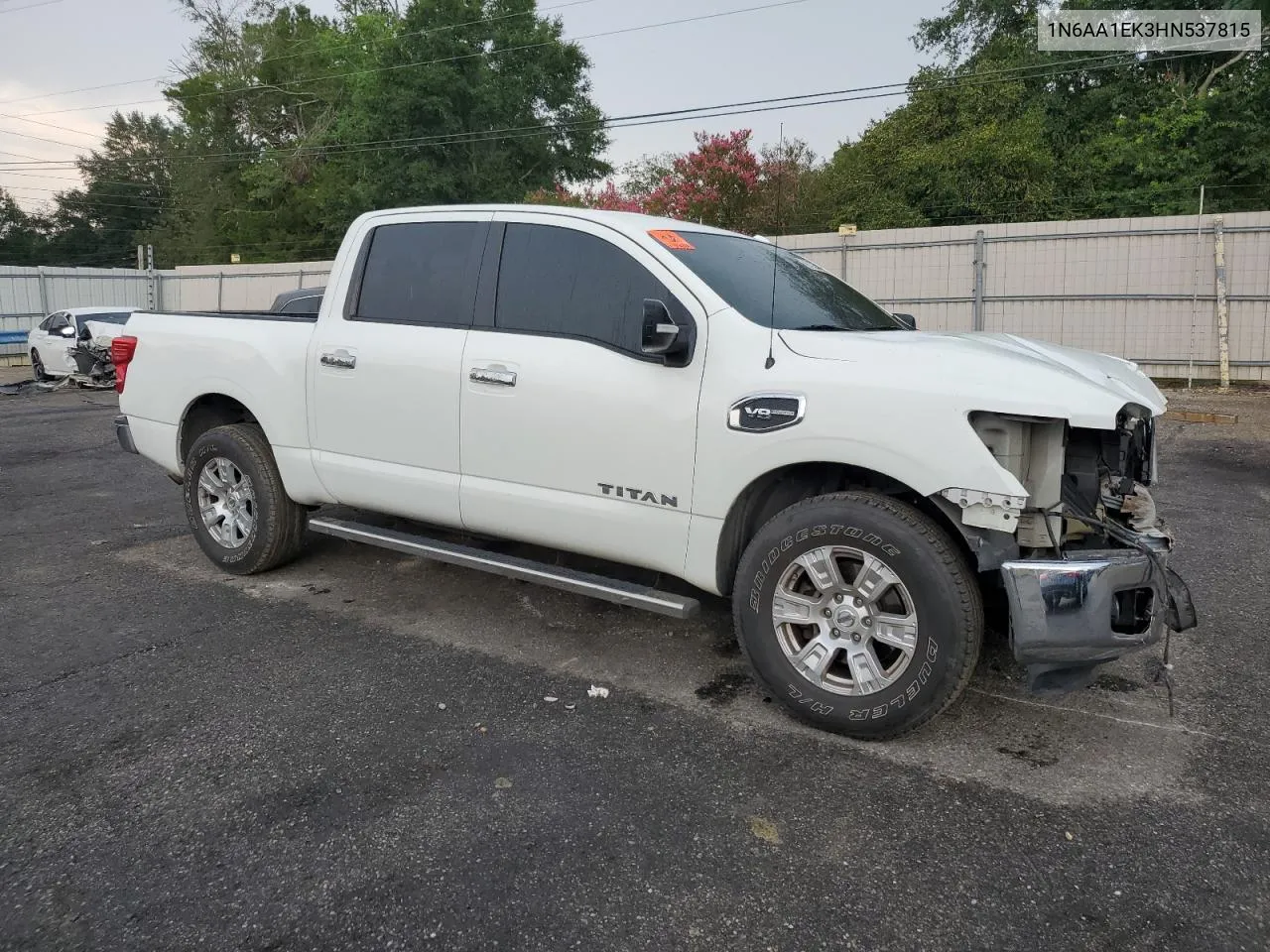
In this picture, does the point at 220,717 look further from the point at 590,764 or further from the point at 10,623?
the point at 10,623

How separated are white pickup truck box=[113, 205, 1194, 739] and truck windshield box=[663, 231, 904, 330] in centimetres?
2

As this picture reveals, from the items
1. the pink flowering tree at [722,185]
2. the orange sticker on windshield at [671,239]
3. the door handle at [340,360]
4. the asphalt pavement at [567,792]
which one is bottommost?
the asphalt pavement at [567,792]

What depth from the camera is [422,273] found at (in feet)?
15.1

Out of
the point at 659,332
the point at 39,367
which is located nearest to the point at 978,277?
the point at 659,332

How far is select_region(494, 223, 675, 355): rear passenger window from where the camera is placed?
12.7ft

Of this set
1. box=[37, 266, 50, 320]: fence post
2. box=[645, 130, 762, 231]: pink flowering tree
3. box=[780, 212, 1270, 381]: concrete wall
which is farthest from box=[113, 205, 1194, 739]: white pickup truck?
box=[37, 266, 50, 320]: fence post

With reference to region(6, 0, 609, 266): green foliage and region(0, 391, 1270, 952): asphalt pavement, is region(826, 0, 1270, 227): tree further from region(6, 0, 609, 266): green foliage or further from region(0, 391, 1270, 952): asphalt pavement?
region(0, 391, 1270, 952): asphalt pavement

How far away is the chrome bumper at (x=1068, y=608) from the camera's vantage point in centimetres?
300

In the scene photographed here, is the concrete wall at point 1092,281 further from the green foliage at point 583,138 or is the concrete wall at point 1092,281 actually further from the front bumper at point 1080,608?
the front bumper at point 1080,608

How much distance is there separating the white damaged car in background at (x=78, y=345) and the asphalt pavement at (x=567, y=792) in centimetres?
1397

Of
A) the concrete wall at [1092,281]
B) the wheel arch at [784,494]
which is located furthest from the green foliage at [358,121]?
the wheel arch at [784,494]

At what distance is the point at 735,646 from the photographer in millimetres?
4344

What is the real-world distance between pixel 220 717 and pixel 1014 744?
9.68 ft

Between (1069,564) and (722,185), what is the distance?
70.6ft
